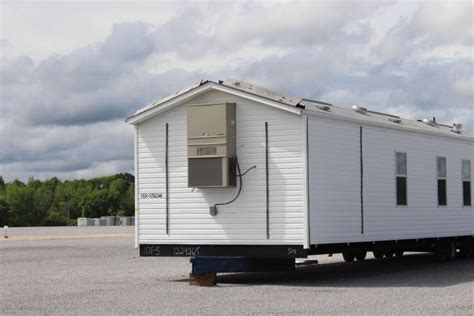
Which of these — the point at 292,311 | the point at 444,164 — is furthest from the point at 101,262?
the point at 292,311

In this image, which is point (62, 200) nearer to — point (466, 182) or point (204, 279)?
point (466, 182)

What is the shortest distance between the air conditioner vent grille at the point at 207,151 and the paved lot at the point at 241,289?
2.60 metres

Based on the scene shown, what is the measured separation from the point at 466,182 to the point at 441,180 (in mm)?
1793

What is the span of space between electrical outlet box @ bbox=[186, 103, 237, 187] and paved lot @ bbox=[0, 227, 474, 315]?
2.11 m

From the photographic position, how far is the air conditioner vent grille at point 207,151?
17016 mm

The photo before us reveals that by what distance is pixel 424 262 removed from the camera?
22.7 meters

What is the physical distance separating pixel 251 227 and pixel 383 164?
3868 mm

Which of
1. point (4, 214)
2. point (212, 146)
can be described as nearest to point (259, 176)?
point (212, 146)

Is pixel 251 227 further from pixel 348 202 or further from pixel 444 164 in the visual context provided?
pixel 444 164

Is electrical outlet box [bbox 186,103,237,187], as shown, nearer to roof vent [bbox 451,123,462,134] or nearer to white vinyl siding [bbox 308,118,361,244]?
white vinyl siding [bbox 308,118,361,244]

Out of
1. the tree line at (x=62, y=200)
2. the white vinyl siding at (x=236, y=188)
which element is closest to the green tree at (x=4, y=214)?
the tree line at (x=62, y=200)

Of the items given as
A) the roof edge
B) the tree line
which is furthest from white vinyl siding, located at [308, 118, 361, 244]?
the tree line

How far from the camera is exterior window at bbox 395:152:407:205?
64.6ft

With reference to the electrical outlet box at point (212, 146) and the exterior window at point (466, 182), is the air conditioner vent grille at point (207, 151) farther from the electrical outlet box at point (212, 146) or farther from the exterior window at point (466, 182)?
the exterior window at point (466, 182)
